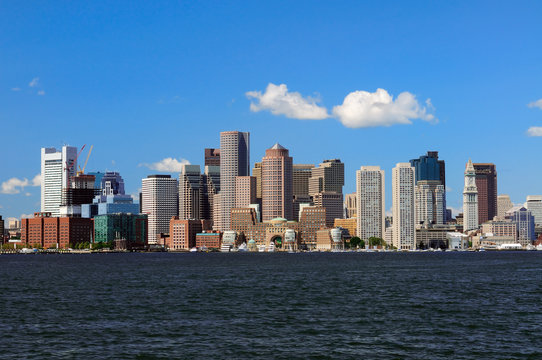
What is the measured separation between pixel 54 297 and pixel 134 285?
2416cm

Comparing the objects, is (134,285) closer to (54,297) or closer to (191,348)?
(54,297)

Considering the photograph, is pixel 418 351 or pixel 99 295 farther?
pixel 99 295

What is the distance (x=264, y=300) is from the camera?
94.4m

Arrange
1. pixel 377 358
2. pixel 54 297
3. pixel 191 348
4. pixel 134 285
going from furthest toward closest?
pixel 134 285 → pixel 54 297 → pixel 191 348 → pixel 377 358

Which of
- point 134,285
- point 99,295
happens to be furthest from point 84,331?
point 134,285

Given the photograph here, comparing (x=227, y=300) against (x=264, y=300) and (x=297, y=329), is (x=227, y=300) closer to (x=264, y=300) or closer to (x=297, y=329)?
(x=264, y=300)

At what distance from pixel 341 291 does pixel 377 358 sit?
5366 centimetres

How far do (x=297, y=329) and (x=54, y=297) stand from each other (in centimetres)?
4489

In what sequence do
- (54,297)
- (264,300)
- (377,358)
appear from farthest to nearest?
1. (54,297)
2. (264,300)
3. (377,358)

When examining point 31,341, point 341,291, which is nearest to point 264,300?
point 341,291

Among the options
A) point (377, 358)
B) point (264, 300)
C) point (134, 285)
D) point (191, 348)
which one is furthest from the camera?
point (134, 285)

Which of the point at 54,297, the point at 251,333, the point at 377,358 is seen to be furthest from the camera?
the point at 54,297

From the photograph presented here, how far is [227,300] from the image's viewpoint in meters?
94.6

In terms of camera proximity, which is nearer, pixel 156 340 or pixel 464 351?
pixel 464 351
